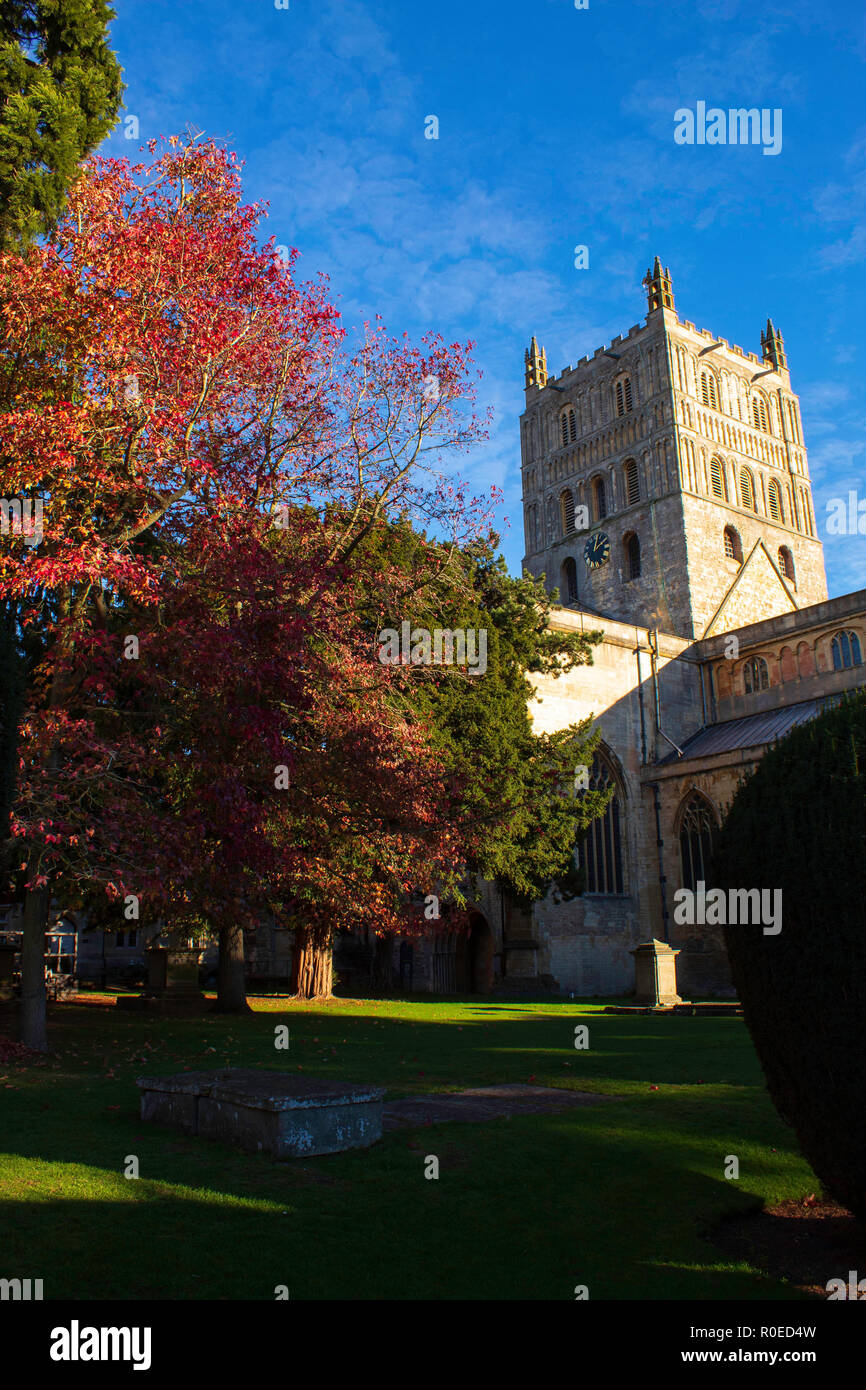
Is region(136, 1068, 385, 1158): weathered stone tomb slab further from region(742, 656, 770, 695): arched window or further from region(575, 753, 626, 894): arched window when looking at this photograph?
region(742, 656, 770, 695): arched window

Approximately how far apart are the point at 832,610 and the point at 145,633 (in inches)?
1219

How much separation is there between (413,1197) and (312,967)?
18.7 meters

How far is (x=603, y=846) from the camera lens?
34.6 meters

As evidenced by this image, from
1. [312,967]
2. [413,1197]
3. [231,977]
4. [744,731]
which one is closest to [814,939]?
[413,1197]

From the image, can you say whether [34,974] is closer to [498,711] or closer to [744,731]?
[498,711]

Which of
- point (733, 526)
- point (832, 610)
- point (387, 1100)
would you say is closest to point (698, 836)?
point (832, 610)

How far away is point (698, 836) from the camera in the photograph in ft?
112

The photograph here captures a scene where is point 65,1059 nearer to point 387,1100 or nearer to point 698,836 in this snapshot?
point 387,1100

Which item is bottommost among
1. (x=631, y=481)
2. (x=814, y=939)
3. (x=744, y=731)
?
(x=814, y=939)

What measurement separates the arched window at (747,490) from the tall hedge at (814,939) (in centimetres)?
4950

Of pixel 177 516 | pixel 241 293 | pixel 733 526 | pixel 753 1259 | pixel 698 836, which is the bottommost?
pixel 753 1259

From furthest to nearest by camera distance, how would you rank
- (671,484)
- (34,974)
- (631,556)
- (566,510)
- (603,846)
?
(566,510), (631,556), (671,484), (603,846), (34,974)

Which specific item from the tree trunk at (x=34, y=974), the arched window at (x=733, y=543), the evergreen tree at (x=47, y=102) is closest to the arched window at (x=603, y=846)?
the arched window at (x=733, y=543)

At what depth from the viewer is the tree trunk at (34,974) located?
12.0 meters
